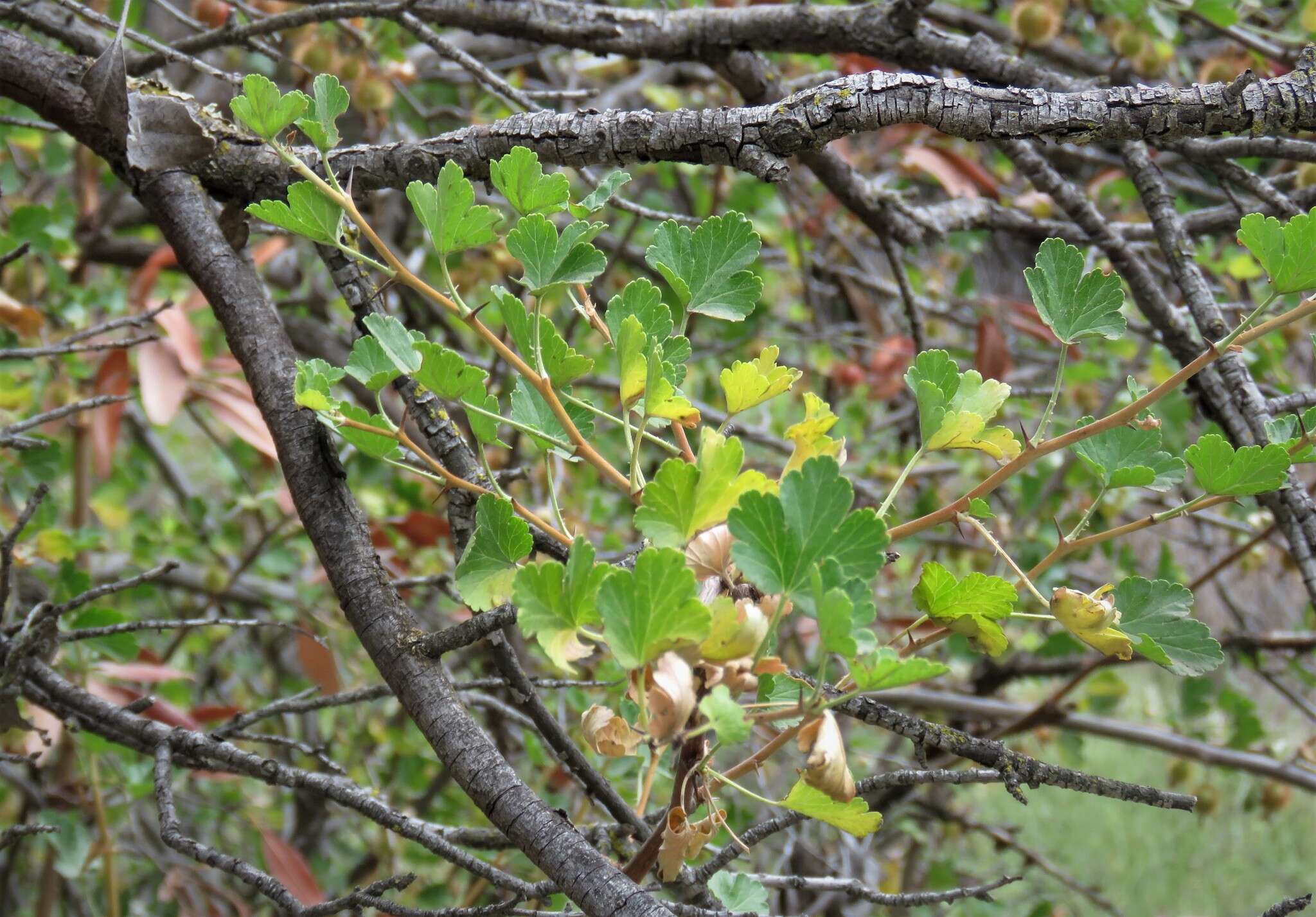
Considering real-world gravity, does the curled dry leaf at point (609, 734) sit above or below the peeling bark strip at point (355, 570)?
below

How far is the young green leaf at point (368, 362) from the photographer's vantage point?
1.65ft

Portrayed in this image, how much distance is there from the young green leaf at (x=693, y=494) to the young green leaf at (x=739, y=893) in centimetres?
21

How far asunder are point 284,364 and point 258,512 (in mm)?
991

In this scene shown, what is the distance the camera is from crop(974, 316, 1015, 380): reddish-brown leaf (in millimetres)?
1547

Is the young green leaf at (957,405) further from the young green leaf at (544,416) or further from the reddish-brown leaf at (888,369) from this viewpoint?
the reddish-brown leaf at (888,369)

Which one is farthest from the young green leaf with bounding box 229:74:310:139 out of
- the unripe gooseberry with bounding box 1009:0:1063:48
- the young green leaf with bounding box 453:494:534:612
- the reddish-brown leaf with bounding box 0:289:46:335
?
the unripe gooseberry with bounding box 1009:0:1063:48

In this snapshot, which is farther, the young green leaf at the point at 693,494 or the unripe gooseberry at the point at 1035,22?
the unripe gooseberry at the point at 1035,22

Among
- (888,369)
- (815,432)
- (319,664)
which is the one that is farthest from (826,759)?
(888,369)

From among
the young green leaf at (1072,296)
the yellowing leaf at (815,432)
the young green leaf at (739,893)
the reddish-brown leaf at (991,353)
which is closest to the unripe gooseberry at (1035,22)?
the reddish-brown leaf at (991,353)

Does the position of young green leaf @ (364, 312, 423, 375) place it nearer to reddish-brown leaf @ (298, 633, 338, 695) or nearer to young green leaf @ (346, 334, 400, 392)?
young green leaf @ (346, 334, 400, 392)

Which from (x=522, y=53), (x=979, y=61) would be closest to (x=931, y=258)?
(x=522, y=53)

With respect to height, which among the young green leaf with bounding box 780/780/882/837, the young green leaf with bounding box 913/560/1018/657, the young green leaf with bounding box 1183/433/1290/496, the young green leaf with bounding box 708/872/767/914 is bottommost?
the young green leaf with bounding box 708/872/767/914

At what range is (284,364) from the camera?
28.5 inches

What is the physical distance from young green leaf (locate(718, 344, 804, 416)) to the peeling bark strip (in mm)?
219
